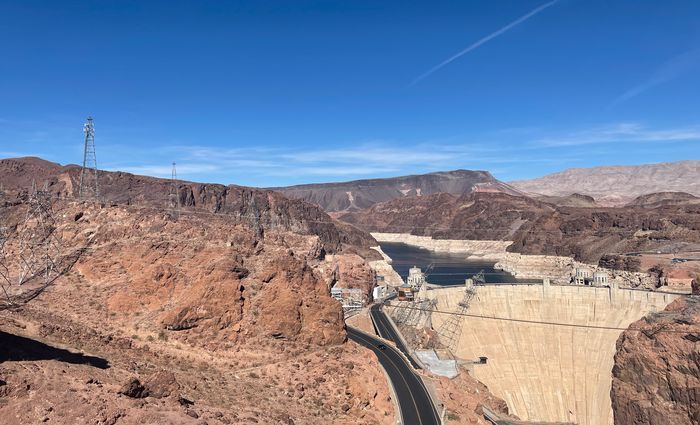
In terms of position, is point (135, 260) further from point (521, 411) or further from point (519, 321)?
point (519, 321)

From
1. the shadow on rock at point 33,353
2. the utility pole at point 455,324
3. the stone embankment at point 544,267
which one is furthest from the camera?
the stone embankment at point 544,267

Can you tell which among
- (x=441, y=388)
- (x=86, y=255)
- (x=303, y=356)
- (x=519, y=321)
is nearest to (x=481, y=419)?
(x=441, y=388)

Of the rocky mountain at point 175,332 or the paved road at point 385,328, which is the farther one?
the paved road at point 385,328

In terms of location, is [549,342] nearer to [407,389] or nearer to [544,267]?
[407,389]

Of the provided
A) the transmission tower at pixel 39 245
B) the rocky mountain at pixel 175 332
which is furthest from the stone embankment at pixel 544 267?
the transmission tower at pixel 39 245

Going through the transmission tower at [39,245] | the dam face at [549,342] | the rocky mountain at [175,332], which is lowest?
the dam face at [549,342]

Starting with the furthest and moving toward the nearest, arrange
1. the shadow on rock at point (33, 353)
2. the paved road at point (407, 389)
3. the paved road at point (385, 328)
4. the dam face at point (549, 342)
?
the dam face at point (549, 342), the paved road at point (385, 328), the paved road at point (407, 389), the shadow on rock at point (33, 353)

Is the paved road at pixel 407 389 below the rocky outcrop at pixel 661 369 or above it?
above

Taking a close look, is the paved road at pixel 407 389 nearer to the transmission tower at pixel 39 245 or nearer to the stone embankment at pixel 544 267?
the transmission tower at pixel 39 245
